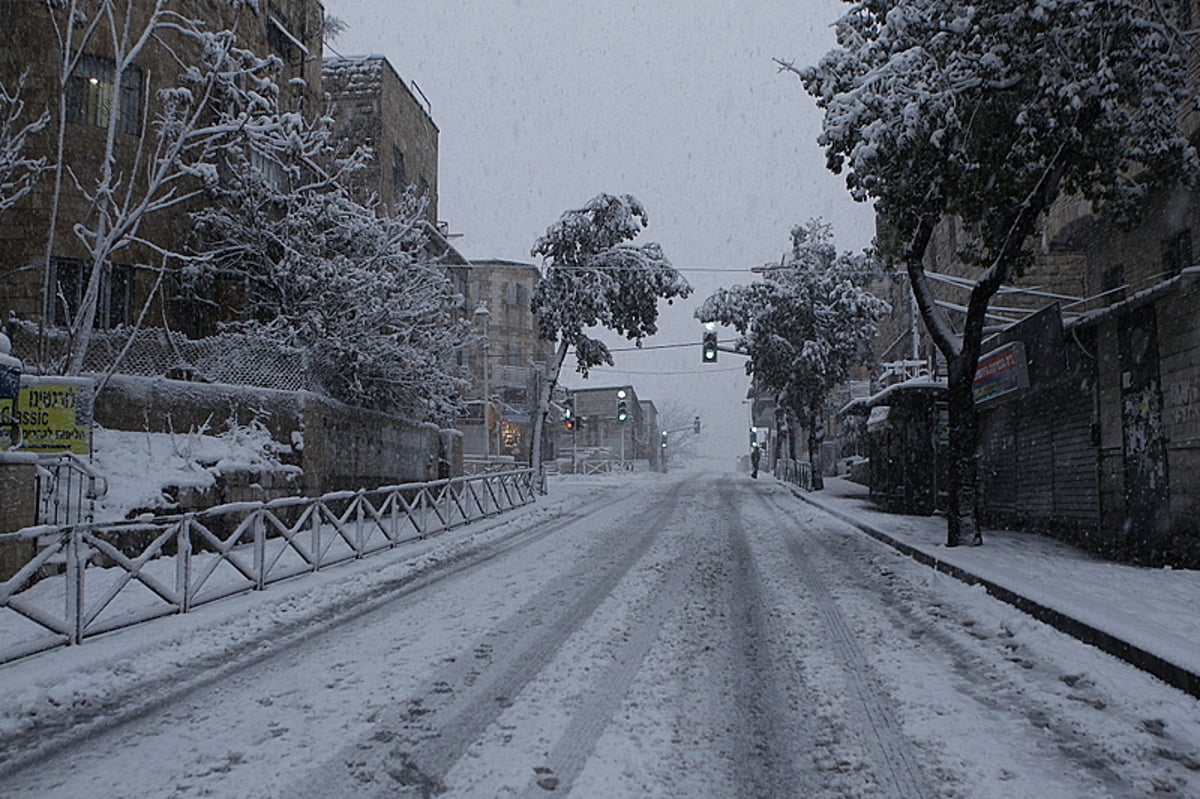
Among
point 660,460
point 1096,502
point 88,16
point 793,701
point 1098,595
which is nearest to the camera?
point 793,701

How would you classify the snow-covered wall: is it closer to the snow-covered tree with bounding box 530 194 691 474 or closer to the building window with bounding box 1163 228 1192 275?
the snow-covered tree with bounding box 530 194 691 474

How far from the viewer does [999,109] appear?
1042 centimetres

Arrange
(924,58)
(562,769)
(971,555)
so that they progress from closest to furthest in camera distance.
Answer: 1. (562,769)
2. (924,58)
3. (971,555)

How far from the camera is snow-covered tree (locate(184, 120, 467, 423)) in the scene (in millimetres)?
16047

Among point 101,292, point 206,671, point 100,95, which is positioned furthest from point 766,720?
point 100,95

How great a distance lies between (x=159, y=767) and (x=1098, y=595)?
8225 mm

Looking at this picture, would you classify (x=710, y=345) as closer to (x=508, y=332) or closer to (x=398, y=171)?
(x=398, y=171)

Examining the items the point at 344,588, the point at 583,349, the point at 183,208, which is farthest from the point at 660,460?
the point at 344,588

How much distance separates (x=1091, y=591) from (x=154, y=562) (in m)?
9.17

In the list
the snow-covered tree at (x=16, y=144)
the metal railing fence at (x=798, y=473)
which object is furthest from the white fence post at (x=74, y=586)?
the metal railing fence at (x=798, y=473)

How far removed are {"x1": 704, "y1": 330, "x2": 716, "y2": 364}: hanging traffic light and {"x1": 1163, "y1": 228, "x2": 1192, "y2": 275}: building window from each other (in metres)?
16.5

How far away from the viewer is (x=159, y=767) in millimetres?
4184

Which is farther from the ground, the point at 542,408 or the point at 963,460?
the point at 542,408

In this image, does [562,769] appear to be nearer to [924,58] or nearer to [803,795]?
[803,795]
